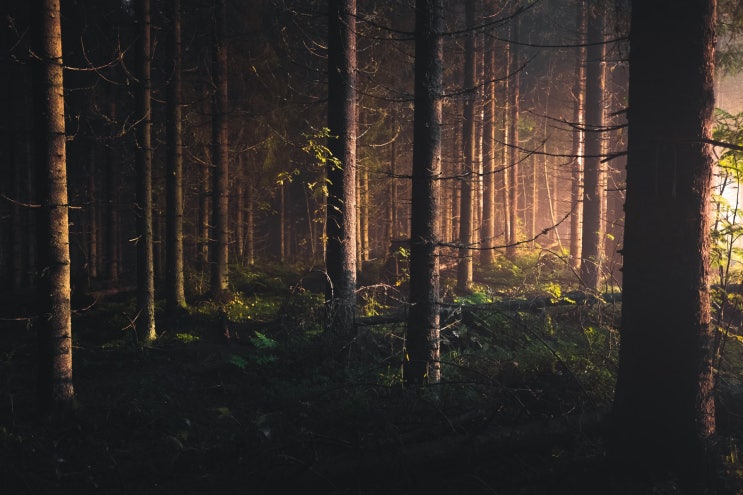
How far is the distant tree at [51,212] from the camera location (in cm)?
673

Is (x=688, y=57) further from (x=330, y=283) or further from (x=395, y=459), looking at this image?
(x=330, y=283)

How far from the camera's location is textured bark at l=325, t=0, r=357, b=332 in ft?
34.1

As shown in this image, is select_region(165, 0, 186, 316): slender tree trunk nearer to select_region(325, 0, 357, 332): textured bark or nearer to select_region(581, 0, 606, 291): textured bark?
select_region(325, 0, 357, 332): textured bark

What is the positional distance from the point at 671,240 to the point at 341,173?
7241 millimetres

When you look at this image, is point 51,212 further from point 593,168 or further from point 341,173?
point 593,168

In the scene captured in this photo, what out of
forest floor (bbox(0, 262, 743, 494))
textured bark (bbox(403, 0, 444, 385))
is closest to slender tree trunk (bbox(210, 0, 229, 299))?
forest floor (bbox(0, 262, 743, 494))

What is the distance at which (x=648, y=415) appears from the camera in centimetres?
434

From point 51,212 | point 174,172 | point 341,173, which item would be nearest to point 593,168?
point 341,173

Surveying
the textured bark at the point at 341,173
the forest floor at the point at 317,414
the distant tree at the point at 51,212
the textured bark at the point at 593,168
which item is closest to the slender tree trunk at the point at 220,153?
the forest floor at the point at 317,414

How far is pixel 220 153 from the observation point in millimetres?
15680

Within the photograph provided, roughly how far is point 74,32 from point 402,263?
50.8ft

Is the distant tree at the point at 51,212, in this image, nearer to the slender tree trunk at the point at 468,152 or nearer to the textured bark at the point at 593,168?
the slender tree trunk at the point at 468,152

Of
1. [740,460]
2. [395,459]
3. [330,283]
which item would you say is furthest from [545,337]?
[395,459]

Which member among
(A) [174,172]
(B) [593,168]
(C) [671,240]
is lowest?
(C) [671,240]
